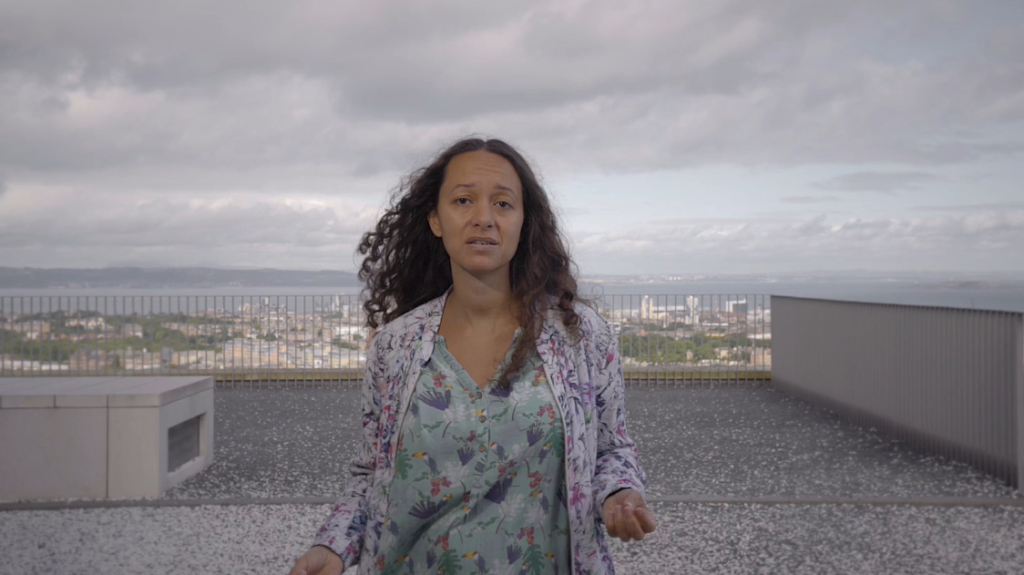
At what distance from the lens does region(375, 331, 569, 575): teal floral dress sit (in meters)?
1.66

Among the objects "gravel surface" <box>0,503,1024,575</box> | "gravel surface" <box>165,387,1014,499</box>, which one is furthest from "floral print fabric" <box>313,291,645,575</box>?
"gravel surface" <box>165,387,1014,499</box>

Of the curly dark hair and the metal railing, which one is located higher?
the curly dark hair

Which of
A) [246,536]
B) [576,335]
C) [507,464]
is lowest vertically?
[246,536]

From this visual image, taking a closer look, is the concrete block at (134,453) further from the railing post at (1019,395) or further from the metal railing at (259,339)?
the metal railing at (259,339)

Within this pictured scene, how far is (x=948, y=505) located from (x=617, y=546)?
85.6 inches

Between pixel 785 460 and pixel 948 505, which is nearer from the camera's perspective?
pixel 948 505

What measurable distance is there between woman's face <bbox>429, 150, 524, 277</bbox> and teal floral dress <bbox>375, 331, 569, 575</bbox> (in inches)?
9.1

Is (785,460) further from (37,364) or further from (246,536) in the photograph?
(37,364)

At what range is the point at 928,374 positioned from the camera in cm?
770

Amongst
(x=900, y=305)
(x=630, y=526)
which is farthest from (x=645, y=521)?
(x=900, y=305)

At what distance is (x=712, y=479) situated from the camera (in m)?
6.47

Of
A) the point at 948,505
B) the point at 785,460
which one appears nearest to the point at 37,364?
the point at 785,460

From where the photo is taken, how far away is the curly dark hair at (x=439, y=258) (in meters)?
1.85

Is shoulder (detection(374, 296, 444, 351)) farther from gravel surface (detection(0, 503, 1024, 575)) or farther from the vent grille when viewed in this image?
the vent grille
